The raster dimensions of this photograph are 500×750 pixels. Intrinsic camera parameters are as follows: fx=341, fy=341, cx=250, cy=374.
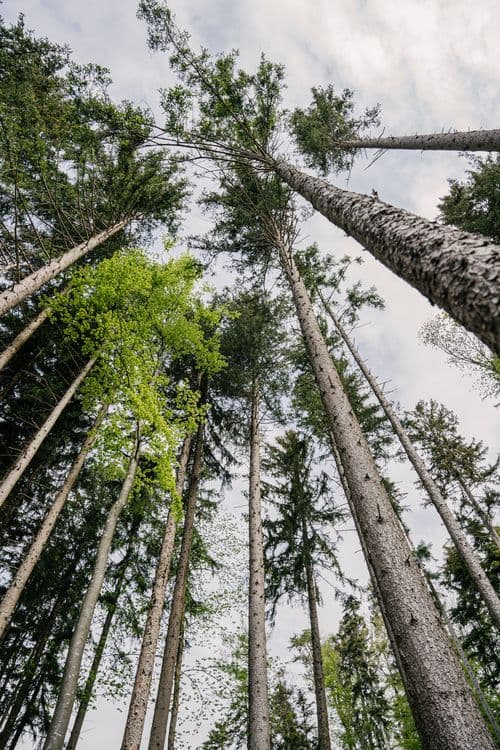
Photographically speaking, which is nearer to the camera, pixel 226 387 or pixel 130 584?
pixel 130 584

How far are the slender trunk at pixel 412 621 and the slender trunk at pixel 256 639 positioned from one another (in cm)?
520

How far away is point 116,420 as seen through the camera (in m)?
7.68

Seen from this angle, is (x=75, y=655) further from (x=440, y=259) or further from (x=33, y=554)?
(x=440, y=259)

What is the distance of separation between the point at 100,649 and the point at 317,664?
7172 millimetres

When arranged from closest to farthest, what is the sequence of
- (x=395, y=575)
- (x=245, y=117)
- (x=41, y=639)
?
(x=395, y=575), (x=245, y=117), (x=41, y=639)

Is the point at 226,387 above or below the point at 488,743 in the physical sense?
above

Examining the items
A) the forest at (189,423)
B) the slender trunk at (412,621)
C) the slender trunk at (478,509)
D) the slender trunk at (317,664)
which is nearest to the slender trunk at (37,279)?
the forest at (189,423)

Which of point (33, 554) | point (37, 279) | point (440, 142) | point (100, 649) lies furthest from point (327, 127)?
point (100, 649)

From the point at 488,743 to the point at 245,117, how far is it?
9.53m

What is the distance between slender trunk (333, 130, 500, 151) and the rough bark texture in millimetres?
12059

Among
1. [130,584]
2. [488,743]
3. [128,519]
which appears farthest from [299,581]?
[488,743]

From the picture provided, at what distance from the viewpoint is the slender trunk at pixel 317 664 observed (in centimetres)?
890

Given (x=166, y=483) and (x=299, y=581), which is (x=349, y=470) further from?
(x=299, y=581)

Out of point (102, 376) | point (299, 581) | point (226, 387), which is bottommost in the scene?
point (299, 581)
